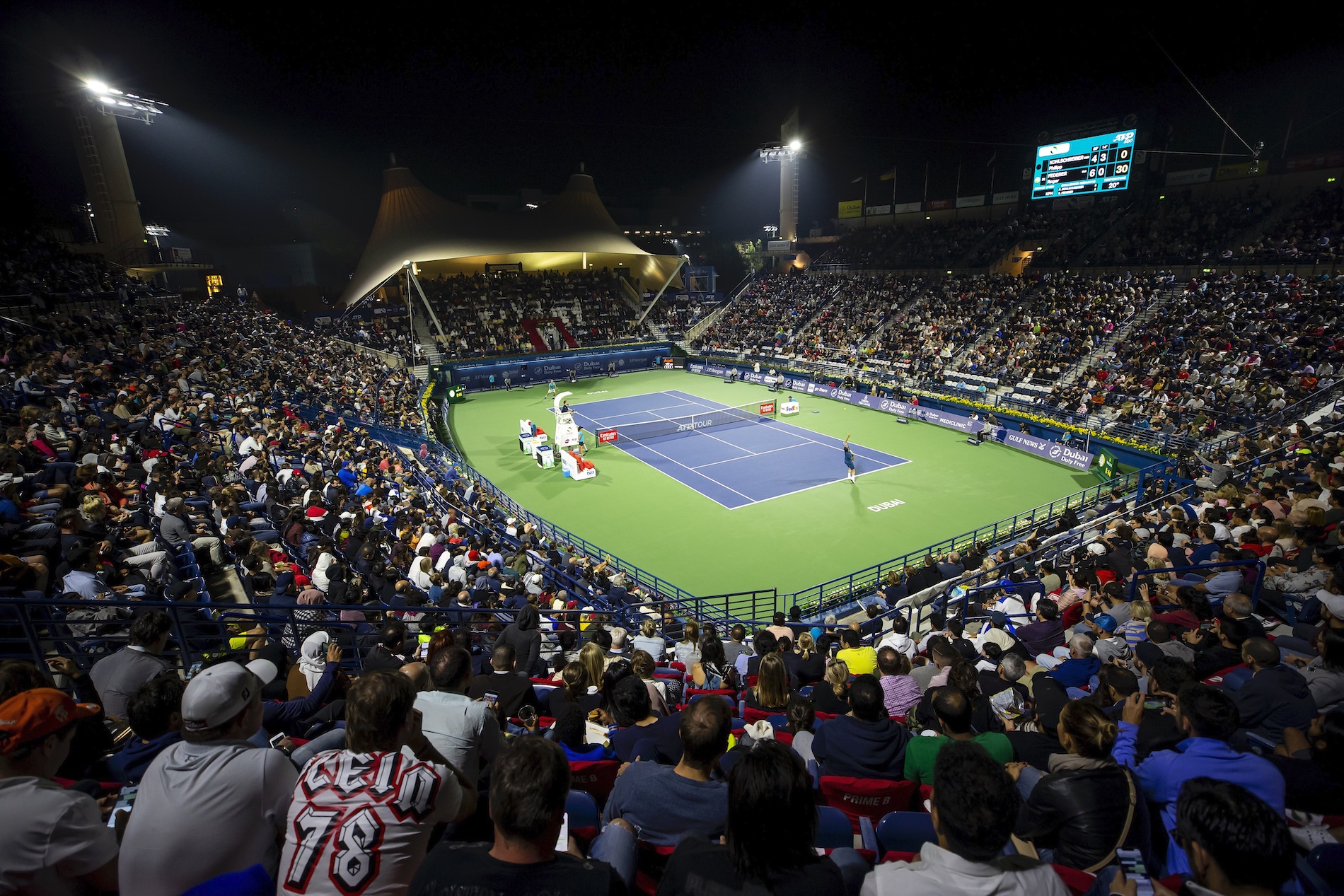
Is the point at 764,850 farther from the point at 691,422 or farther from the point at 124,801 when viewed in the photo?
the point at 691,422

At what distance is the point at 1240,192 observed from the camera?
35.5m

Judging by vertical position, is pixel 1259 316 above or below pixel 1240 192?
below

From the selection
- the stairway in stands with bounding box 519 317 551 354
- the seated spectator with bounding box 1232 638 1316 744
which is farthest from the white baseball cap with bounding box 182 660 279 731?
the stairway in stands with bounding box 519 317 551 354

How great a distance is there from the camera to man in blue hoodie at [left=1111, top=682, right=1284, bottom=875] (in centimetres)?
347

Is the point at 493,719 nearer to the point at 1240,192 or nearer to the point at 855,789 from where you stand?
the point at 855,789

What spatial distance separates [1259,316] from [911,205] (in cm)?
3297

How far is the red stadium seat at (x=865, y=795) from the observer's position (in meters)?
3.97

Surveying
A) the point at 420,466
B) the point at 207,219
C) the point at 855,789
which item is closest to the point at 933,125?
the point at 420,466

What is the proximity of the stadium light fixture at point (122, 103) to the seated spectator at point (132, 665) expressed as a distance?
46915mm

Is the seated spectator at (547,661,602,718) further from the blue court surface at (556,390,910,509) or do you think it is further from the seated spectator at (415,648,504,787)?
the blue court surface at (556,390,910,509)

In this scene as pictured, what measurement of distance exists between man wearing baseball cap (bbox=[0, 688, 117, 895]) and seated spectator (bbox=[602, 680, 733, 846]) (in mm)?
2229

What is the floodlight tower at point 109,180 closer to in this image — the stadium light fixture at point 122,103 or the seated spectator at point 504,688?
the stadium light fixture at point 122,103

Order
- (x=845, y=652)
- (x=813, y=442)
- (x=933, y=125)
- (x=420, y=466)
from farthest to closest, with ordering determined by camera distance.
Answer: (x=933, y=125), (x=813, y=442), (x=420, y=466), (x=845, y=652)

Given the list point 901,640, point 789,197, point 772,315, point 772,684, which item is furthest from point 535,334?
point 772,684
